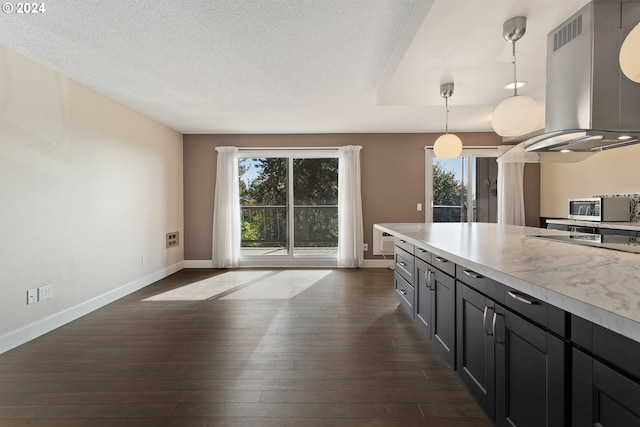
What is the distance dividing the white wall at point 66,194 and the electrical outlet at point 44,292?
53mm

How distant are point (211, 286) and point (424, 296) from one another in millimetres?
3115

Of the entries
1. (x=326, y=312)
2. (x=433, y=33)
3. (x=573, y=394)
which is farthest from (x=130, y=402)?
(x=433, y=33)

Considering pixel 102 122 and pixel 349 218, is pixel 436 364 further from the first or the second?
pixel 102 122

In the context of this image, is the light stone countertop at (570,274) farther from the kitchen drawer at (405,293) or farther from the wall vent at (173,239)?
the wall vent at (173,239)

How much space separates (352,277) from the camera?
200 inches

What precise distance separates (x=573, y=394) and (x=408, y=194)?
16.4 ft

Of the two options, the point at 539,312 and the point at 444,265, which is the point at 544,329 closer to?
the point at 539,312

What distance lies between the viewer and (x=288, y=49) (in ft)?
8.91

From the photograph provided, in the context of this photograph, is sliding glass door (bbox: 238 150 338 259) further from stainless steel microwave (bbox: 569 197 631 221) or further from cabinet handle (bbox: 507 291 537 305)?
cabinet handle (bbox: 507 291 537 305)

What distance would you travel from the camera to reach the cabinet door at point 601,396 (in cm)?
82

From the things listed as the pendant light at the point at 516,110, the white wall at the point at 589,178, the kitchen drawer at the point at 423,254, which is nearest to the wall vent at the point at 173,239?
the kitchen drawer at the point at 423,254

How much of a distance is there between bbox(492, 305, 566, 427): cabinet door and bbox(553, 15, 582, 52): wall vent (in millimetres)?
1689

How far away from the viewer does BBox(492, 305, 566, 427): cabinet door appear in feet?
3.55

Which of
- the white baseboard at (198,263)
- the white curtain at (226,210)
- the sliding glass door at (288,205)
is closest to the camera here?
the white curtain at (226,210)
